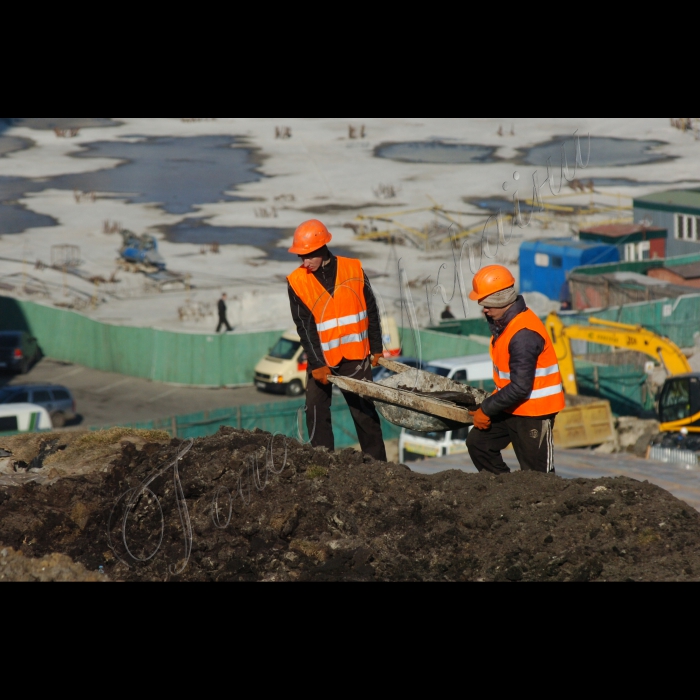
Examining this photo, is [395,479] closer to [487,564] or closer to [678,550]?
[487,564]

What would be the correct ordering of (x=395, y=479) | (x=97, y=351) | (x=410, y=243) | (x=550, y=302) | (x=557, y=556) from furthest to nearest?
(x=410, y=243)
(x=550, y=302)
(x=97, y=351)
(x=395, y=479)
(x=557, y=556)

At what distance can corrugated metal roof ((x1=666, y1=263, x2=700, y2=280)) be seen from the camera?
31.3 meters

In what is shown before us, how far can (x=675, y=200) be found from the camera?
35969 millimetres

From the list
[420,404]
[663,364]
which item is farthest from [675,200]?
[420,404]

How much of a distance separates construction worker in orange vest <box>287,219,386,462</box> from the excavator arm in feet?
39.6

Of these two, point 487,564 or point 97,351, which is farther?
point 97,351

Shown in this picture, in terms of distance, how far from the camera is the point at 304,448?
27.7 feet

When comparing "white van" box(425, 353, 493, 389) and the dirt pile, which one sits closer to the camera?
the dirt pile

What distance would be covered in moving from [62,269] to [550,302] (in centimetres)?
1696

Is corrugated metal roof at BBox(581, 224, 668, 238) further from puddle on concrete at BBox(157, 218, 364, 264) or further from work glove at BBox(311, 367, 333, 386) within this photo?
work glove at BBox(311, 367, 333, 386)

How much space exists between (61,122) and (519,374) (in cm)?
4954

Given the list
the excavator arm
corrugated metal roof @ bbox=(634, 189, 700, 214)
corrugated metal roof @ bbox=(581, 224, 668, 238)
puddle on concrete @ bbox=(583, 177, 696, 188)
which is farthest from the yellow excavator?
puddle on concrete @ bbox=(583, 177, 696, 188)
